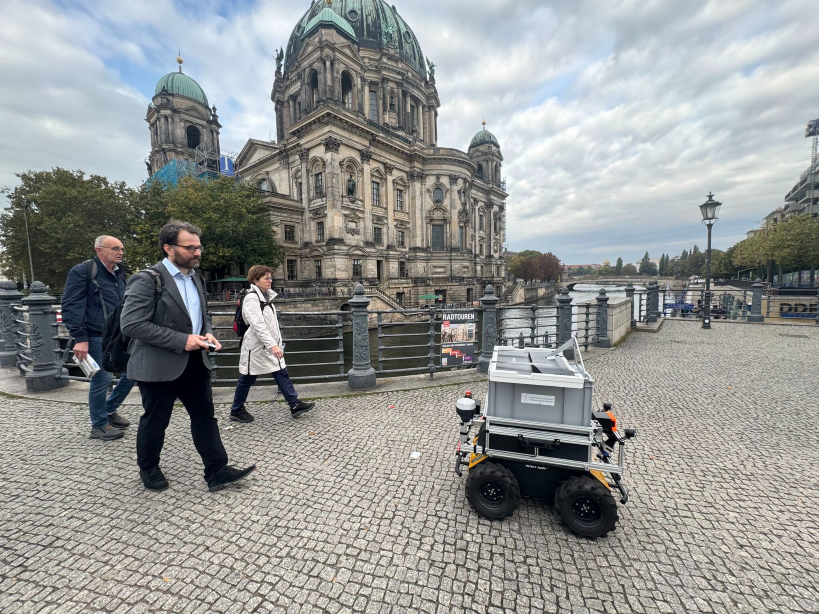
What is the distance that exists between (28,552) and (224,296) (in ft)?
87.9

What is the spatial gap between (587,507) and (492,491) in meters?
0.68

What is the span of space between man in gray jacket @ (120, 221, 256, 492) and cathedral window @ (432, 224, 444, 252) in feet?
138

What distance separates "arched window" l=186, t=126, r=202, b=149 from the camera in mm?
45312

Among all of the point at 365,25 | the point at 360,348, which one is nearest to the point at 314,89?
the point at 365,25

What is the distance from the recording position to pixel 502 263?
62.4 m

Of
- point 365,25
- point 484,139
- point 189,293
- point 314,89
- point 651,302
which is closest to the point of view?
point 189,293

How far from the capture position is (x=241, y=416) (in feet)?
14.5

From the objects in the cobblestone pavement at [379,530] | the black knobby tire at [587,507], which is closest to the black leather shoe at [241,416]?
the cobblestone pavement at [379,530]

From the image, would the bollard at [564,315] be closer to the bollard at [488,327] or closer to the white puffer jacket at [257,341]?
the bollard at [488,327]

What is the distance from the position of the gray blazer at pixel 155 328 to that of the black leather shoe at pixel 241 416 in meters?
1.97

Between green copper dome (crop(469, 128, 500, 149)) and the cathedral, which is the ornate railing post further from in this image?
green copper dome (crop(469, 128, 500, 149))

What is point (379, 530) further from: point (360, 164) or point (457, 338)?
Result: point (360, 164)

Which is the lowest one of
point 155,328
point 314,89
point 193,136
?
point 155,328

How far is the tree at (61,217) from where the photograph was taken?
2411 cm
